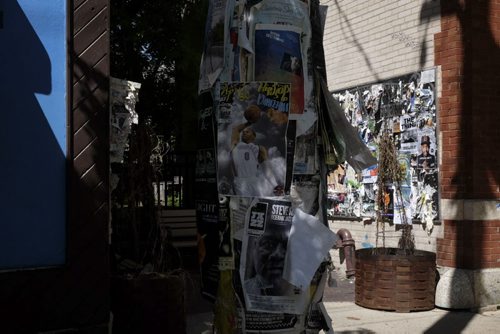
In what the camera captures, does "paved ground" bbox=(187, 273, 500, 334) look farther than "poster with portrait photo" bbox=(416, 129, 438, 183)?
No

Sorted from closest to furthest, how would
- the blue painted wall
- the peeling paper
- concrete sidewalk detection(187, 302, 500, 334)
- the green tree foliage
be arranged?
the peeling paper
the blue painted wall
concrete sidewalk detection(187, 302, 500, 334)
the green tree foliage

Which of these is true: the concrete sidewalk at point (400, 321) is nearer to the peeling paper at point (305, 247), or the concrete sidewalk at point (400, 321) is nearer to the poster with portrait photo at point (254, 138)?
the peeling paper at point (305, 247)

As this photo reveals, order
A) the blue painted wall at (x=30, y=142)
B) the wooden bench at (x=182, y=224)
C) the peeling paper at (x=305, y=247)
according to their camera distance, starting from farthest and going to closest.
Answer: the wooden bench at (x=182, y=224), the blue painted wall at (x=30, y=142), the peeling paper at (x=305, y=247)

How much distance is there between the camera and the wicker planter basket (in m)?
6.62

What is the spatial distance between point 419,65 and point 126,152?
4309mm

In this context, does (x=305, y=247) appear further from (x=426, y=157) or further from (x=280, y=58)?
(x=426, y=157)

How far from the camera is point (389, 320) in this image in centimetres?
630

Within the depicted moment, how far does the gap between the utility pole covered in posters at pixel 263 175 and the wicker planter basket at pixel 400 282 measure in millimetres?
3790

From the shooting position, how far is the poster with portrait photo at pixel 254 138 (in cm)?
292

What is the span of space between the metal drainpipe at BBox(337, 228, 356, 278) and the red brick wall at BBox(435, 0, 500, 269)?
1.66 meters

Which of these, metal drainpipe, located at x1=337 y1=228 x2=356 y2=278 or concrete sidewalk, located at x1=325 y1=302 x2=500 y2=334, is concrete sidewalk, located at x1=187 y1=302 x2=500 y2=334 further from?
metal drainpipe, located at x1=337 y1=228 x2=356 y2=278

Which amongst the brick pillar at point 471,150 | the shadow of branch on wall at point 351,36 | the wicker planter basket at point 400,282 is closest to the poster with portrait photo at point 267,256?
the wicker planter basket at point 400,282

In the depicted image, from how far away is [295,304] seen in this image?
9.66ft

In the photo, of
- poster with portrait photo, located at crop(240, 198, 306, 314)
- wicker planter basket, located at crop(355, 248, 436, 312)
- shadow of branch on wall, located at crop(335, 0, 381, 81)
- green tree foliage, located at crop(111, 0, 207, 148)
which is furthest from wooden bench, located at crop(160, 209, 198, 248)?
poster with portrait photo, located at crop(240, 198, 306, 314)
